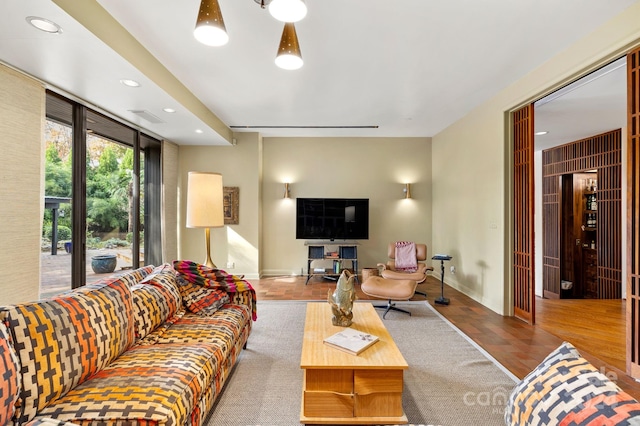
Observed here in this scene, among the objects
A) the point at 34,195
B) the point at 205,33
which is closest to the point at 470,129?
the point at 205,33

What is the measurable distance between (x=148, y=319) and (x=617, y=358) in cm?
391

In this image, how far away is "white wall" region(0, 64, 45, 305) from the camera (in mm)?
2383

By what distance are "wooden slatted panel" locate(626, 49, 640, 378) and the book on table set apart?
205cm

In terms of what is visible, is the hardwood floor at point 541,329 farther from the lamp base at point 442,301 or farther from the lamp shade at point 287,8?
the lamp shade at point 287,8

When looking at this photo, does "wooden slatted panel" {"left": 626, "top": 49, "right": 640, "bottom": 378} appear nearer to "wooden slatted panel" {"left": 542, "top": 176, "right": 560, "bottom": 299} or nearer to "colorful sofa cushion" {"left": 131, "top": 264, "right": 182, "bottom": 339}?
"colorful sofa cushion" {"left": 131, "top": 264, "right": 182, "bottom": 339}

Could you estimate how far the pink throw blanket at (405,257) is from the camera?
4848mm

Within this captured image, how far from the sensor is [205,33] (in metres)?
1.41

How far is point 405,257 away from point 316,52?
3.44 metres

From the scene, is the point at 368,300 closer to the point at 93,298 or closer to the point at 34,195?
the point at 93,298

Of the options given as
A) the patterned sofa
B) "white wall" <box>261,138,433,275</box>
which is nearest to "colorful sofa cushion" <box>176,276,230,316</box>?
the patterned sofa

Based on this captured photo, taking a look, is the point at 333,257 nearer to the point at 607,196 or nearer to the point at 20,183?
the point at 20,183

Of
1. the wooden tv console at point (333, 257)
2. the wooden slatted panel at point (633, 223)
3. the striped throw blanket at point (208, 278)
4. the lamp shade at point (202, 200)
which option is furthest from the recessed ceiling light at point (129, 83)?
the wooden slatted panel at point (633, 223)

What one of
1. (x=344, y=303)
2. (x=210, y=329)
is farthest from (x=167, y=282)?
(x=344, y=303)

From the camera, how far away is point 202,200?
2.71m
